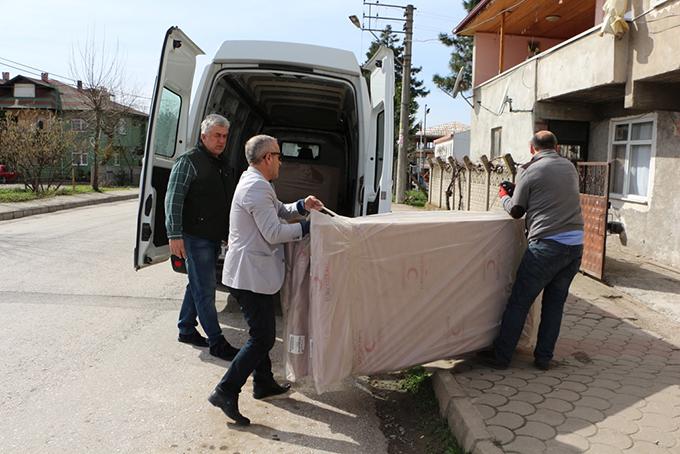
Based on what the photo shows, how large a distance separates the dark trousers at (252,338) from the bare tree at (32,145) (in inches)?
761

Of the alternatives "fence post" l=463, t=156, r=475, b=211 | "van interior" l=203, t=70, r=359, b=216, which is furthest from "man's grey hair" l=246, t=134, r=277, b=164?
→ "fence post" l=463, t=156, r=475, b=211

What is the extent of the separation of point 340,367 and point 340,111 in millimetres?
5135

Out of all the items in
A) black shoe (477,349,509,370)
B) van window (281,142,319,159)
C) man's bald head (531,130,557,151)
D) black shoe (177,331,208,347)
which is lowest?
black shoe (177,331,208,347)

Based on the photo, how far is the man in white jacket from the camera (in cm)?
348

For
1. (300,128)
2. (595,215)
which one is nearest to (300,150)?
(300,128)

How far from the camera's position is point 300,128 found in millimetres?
9297

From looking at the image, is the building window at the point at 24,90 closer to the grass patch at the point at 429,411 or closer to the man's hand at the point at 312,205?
the grass patch at the point at 429,411

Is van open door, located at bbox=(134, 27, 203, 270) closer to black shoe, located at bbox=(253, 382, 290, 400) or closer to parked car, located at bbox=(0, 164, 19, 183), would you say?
black shoe, located at bbox=(253, 382, 290, 400)

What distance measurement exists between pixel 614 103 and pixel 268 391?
33.4ft

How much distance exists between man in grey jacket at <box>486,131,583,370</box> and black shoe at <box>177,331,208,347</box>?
241cm

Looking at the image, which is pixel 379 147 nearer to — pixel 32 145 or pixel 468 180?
pixel 468 180

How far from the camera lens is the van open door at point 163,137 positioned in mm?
4867

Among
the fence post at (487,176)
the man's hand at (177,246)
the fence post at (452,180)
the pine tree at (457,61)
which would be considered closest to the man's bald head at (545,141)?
the man's hand at (177,246)

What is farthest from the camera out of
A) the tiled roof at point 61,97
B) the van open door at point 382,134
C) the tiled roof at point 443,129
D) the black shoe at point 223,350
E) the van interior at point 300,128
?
the tiled roof at point 443,129
